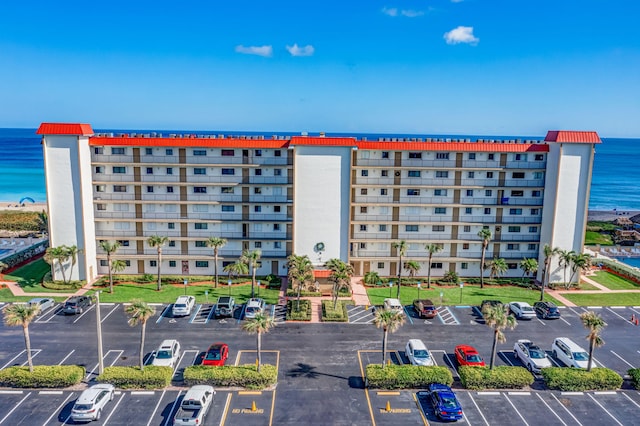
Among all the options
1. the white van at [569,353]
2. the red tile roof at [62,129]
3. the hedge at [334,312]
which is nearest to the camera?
the white van at [569,353]

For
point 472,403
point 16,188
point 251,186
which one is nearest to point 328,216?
point 251,186

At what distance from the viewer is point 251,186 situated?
204 feet

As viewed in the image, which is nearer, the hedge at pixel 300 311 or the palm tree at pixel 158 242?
the hedge at pixel 300 311

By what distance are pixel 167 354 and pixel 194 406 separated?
8.97 metres

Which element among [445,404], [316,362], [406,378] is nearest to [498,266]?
[406,378]

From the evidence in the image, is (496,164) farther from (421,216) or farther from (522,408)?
(522,408)

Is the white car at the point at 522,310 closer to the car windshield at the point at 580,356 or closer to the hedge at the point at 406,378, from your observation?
the car windshield at the point at 580,356

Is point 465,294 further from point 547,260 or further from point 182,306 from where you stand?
point 182,306

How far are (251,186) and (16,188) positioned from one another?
14656 cm

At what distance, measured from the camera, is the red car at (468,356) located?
39656mm

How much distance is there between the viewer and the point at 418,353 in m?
40.8

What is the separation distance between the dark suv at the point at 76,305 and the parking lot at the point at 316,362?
0.67m

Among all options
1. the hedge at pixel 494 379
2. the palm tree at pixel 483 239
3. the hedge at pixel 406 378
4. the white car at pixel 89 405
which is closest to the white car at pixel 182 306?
the white car at pixel 89 405

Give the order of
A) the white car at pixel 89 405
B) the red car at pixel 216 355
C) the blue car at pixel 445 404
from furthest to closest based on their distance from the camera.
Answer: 1. the red car at pixel 216 355
2. the blue car at pixel 445 404
3. the white car at pixel 89 405
